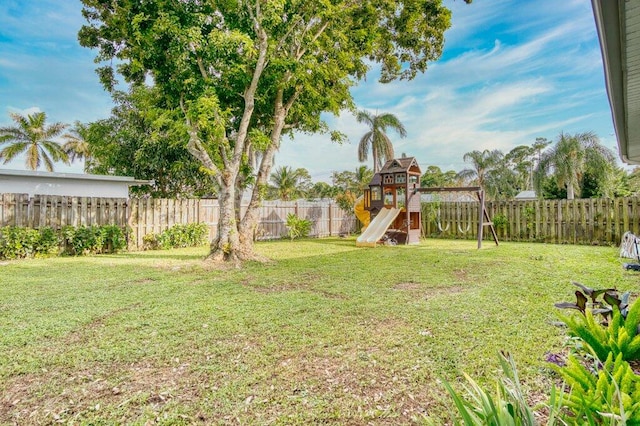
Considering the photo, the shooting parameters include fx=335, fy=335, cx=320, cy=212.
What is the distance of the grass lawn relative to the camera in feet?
6.54

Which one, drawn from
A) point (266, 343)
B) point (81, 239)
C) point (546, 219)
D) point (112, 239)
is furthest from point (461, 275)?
point (81, 239)

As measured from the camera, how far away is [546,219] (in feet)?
40.5

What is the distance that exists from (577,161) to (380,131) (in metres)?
12.2

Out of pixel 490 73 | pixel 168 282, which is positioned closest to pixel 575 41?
pixel 490 73

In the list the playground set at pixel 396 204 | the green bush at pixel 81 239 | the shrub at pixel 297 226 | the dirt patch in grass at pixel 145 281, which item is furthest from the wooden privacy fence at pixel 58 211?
the playground set at pixel 396 204

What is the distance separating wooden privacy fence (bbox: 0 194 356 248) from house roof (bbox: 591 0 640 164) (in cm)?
1146

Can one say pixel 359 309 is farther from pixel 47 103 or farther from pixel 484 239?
pixel 47 103

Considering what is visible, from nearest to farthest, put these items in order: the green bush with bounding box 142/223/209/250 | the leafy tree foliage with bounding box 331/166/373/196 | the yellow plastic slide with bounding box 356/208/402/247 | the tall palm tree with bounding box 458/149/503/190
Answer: the green bush with bounding box 142/223/209/250
the yellow plastic slide with bounding box 356/208/402/247
the leafy tree foliage with bounding box 331/166/373/196
the tall palm tree with bounding box 458/149/503/190

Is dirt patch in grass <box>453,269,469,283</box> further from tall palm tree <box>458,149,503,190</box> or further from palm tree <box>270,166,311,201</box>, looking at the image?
tall palm tree <box>458,149,503,190</box>

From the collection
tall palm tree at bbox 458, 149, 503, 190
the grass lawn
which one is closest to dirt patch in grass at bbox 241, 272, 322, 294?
A: the grass lawn

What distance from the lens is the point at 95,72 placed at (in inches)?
358

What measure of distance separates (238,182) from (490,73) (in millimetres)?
10217

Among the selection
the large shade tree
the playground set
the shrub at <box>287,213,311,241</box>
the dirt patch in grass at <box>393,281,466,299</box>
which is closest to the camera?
the dirt patch in grass at <box>393,281,466,299</box>

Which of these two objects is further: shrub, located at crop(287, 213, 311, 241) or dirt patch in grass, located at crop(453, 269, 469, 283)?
shrub, located at crop(287, 213, 311, 241)
